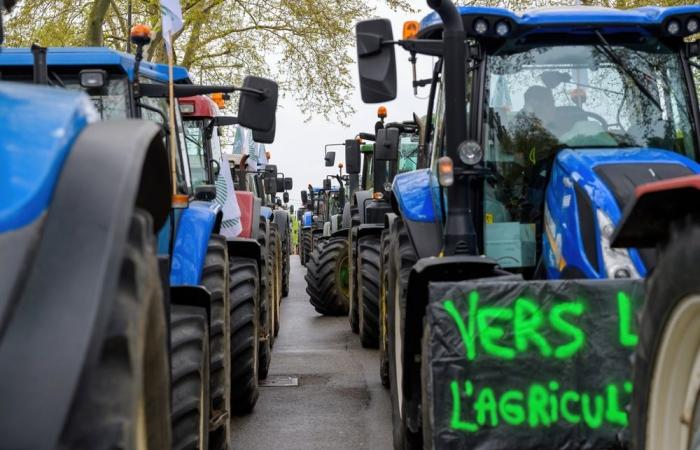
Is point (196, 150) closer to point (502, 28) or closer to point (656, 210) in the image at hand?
point (502, 28)

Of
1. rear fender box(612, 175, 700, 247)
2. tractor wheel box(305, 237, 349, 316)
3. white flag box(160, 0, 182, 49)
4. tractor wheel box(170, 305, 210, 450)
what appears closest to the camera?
rear fender box(612, 175, 700, 247)

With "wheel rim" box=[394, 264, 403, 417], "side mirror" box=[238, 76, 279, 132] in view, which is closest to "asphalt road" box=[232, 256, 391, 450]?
"wheel rim" box=[394, 264, 403, 417]

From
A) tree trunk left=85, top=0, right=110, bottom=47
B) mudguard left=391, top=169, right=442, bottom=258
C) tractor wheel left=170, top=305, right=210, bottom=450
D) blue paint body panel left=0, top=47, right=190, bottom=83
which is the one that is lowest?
tractor wheel left=170, top=305, right=210, bottom=450

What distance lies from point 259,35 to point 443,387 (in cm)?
2237

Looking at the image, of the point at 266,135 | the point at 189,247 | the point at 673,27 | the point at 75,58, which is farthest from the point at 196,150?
the point at 673,27

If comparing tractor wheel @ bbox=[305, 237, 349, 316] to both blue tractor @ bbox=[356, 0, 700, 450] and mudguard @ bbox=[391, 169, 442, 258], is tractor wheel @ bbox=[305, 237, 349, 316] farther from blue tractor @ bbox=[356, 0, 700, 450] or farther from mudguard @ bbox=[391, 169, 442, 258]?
blue tractor @ bbox=[356, 0, 700, 450]

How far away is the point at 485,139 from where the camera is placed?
621 cm

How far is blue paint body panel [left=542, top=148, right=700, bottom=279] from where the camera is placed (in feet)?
17.5

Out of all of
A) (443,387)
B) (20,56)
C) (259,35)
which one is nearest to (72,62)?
(20,56)

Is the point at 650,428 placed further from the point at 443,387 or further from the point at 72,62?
the point at 72,62

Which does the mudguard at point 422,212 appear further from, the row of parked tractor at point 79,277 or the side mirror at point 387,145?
the side mirror at point 387,145

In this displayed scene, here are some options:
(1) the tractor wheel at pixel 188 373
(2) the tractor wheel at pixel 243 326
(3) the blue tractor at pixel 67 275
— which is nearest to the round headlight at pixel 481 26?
(1) the tractor wheel at pixel 188 373

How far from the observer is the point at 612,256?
5254mm

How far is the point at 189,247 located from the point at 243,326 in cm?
134
